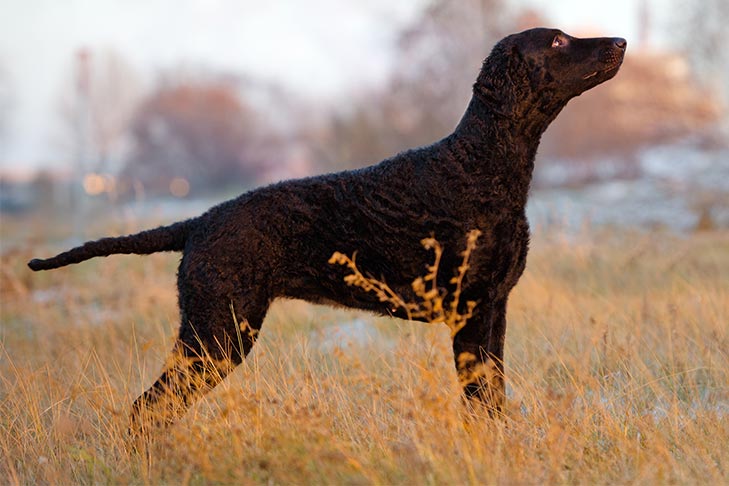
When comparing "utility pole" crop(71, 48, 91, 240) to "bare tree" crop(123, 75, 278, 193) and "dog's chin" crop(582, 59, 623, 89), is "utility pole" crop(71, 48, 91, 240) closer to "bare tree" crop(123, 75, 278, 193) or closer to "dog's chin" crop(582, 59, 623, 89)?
"bare tree" crop(123, 75, 278, 193)

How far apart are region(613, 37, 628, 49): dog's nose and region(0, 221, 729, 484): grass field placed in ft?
4.41

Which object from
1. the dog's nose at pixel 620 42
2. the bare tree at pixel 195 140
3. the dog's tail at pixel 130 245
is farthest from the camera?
the bare tree at pixel 195 140

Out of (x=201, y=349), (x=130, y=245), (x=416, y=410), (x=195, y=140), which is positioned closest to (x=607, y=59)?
(x=416, y=410)

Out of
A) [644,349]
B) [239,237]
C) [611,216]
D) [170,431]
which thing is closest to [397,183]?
[239,237]

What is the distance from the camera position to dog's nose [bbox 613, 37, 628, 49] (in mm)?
3205

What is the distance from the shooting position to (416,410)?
2.67 meters

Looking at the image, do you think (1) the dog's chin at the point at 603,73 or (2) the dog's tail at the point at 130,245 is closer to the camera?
(1) the dog's chin at the point at 603,73

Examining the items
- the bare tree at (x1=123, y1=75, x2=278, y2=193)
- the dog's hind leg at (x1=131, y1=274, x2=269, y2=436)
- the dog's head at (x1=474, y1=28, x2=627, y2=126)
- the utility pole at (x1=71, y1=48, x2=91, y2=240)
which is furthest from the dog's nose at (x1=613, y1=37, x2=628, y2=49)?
the bare tree at (x1=123, y1=75, x2=278, y2=193)

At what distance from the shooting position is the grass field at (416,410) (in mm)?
2633

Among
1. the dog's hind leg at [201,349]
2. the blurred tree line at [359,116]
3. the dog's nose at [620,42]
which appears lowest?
the dog's hind leg at [201,349]

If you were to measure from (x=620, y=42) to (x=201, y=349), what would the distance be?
7.30 ft

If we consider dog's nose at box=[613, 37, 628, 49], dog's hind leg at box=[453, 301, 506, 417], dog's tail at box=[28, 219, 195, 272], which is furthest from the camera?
dog's tail at box=[28, 219, 195, 272]

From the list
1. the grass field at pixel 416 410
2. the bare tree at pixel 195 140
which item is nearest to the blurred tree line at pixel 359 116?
the bare tree at pixel 195 140

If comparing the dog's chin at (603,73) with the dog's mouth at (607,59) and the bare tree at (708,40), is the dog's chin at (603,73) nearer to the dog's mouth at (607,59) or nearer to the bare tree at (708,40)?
the dog's mouth at (607,59)
